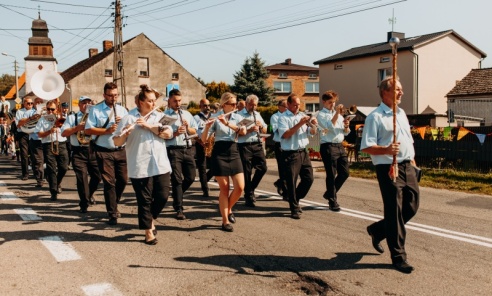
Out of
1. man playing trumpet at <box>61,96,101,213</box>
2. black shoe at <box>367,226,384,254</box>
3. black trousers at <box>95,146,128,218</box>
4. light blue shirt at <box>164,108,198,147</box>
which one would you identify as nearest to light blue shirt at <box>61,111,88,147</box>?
man playing trumpet at <box>61,96,101,213</box>

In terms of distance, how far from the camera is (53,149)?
32.0ft

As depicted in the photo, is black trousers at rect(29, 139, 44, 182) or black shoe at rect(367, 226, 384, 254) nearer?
black shoe at rect(367, 226, 384, 254)

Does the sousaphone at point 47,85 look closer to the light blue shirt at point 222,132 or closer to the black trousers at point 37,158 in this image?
the black trousers at point 37,158

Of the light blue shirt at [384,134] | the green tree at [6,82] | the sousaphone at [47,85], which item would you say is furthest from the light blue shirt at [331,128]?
the green tree at [6,82]

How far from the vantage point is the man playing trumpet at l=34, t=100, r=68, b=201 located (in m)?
9.45

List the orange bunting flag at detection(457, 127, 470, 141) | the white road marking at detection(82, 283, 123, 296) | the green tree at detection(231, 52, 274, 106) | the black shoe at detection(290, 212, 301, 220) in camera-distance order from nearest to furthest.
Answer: the white road marking at detection(82, 283, 123, 296) < the black shoe at detection(290, 212, 301, 220) < the orange bunting flag at detection(457, 127, 470, 141) < the green tree at detection(231, 52, 274, 106)

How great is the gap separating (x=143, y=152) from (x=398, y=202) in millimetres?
2978

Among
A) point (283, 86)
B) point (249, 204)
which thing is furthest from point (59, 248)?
point (283, 86)

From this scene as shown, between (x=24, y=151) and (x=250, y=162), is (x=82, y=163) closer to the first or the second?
(x=250, y=162)

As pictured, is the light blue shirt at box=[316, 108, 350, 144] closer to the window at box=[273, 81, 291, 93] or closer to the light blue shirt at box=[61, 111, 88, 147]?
the light blue shirt at box=[61, 111, 88, 147]

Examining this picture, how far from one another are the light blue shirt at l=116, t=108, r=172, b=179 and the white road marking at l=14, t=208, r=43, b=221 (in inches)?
101

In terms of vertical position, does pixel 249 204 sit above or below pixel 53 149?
below

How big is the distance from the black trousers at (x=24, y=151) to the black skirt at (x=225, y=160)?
7.92 metres

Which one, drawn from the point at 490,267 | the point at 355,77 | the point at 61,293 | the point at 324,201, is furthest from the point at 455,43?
the point at 61,293
